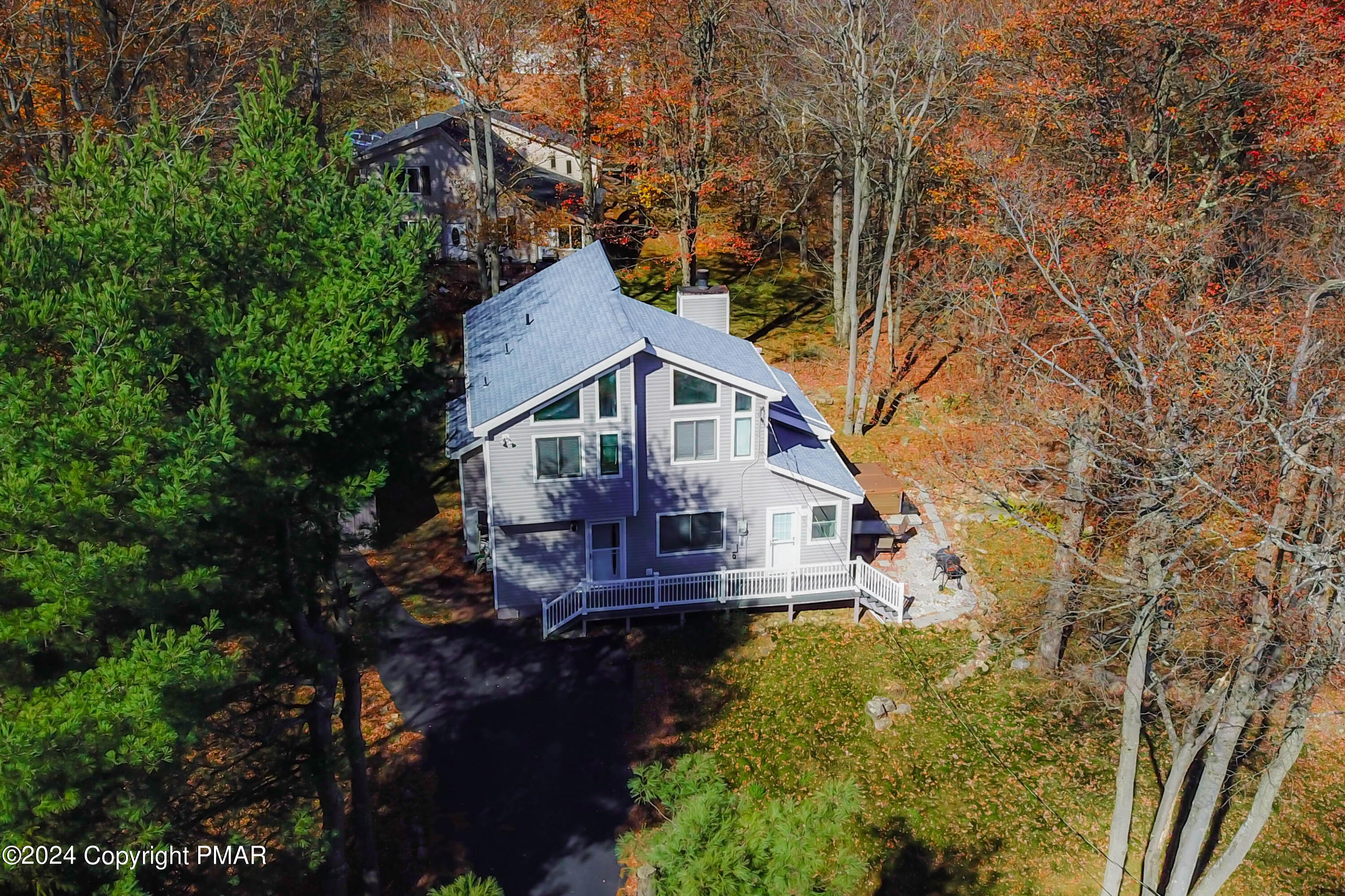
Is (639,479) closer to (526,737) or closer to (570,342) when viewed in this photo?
(570,342)

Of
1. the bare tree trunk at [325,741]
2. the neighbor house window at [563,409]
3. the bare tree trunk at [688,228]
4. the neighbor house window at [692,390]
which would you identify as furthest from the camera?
the bare tree trunk at [688,228]

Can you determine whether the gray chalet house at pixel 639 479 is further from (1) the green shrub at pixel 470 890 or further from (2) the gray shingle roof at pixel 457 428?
(1) the green shrub at pixel 470 890

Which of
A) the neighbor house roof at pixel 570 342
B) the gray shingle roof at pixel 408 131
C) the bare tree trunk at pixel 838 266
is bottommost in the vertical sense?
the neighbor house roof at pixel 570 342

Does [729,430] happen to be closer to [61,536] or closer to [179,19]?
[61,536]

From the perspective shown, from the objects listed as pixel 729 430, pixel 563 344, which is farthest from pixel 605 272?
pixel 729 430

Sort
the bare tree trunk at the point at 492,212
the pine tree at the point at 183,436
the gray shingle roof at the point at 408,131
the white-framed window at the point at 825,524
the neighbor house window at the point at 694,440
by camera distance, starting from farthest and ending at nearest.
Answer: the gray shingle roof at the point at 408,131, the bare tree trunk at the point at 492,212, the white-framed window at the point at 825,524, the neighbor house window at the point at 694,440, the pine tree at the point at 183,436

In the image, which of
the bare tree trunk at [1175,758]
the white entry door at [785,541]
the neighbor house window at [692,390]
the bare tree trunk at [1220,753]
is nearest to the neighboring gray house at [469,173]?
the neighbor house window at [692,390]
